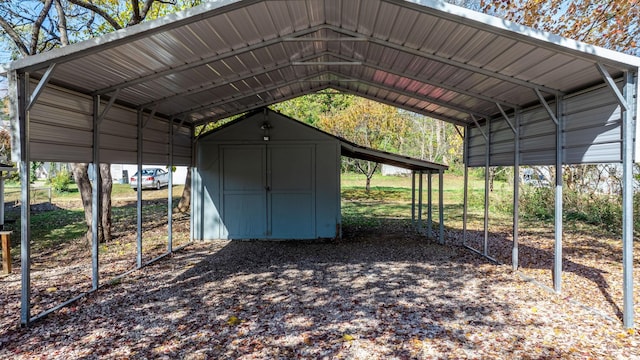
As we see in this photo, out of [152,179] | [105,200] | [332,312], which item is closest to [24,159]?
[332,312]

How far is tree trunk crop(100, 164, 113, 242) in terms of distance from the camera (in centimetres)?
825

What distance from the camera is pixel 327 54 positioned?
6.32 m

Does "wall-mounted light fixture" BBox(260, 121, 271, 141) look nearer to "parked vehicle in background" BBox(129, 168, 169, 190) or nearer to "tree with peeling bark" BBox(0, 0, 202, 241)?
"tree with peeling bark" BBox(0, 0, 202, 241)

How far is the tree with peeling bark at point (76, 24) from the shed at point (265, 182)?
2.20 m

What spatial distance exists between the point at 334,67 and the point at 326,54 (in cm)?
100

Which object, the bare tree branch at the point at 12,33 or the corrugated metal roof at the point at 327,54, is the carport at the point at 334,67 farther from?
the bare tree branch at the point at 12,33

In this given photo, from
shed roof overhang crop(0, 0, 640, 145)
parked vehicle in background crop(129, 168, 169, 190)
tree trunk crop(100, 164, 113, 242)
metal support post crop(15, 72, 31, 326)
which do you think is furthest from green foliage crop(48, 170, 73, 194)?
metal support post crop(15, 72, 31, 326)

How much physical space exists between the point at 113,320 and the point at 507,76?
5.88 m

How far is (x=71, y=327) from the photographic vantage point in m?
3.85

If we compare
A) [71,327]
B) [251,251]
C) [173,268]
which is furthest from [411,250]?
[71,327]

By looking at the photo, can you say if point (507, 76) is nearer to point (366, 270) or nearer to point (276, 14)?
point (276, 14)

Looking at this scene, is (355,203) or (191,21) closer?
(191,21)

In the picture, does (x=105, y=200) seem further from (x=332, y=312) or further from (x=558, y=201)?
(x=558, y=201)

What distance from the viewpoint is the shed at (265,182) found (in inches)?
352
